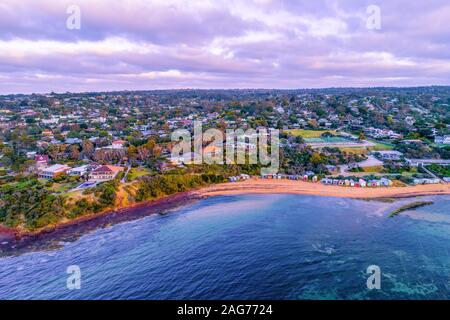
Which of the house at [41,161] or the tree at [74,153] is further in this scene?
the tree at [74,153]

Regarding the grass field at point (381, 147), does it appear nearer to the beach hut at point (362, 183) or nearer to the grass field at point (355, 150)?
the grass field at point (355, 150)

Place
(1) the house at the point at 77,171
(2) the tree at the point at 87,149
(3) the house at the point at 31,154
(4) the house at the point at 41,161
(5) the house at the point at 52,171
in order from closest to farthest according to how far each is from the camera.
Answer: (5) the house at the point at 52,171 → (1) the house at the point at 77,171 → (4) the house at the point at 41,161 → (3) the house at the point at 31,154 → (2) the tree at the point at 87,149

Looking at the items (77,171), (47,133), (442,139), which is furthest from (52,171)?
(442,139)

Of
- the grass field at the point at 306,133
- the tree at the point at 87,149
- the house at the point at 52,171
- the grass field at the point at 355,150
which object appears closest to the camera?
the house at the point at 52,171

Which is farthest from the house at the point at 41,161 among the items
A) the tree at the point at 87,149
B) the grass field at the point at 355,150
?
the grass field at the point at 355,150
